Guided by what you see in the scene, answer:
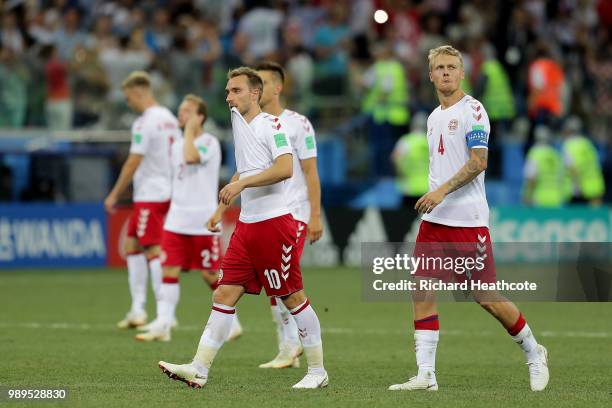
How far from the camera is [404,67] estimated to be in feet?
79.4

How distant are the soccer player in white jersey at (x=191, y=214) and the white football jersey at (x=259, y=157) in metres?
3.57

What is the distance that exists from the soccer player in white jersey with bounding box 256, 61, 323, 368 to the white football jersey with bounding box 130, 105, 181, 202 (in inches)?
124

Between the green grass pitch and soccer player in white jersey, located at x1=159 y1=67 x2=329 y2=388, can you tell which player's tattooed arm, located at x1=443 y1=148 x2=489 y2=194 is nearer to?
soccer player in white jersey, located at x1=159 y1=67 x2=329 y2=388

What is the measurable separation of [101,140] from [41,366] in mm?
10826

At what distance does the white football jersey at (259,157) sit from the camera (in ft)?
29.1

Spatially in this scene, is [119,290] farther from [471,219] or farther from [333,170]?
[471,219]

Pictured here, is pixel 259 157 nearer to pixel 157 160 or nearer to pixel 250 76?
pixel 250 76

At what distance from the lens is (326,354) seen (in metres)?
11.3

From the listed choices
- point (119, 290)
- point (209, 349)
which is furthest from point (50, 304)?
point (209, 349)

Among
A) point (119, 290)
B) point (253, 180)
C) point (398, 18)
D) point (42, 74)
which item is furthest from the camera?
point (398, 18)

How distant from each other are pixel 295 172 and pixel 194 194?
7.80ft

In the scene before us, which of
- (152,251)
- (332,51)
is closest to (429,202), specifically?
(152,251)

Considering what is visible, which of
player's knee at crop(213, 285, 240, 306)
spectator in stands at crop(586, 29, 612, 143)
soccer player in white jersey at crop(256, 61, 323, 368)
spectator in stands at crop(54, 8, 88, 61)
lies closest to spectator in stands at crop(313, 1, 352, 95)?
spectator in stands at crop(54, 8, 88, 61)

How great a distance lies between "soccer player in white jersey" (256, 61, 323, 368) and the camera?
10.4 meters
